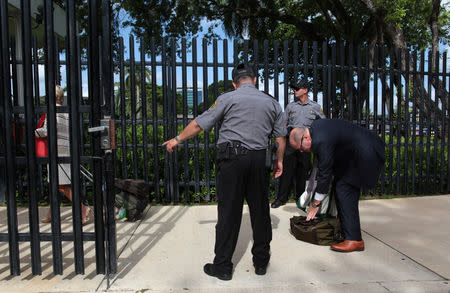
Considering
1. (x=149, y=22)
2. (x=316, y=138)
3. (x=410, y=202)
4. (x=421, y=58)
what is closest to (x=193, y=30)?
(x=149, y=22)

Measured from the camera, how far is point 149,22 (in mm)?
18125

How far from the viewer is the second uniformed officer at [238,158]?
120 inches

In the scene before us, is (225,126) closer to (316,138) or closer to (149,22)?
(316,138)

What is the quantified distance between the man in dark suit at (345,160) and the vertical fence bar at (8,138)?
8.19 feet

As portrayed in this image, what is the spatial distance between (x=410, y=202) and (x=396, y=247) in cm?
243

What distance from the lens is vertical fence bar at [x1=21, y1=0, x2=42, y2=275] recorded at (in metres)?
2.88

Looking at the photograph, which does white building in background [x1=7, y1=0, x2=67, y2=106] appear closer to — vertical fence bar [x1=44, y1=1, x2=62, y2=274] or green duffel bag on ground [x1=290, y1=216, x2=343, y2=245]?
vertical fence bar [x1=44, y1=1, x2=62, y2=274]

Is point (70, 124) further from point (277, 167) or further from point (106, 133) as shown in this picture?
point (277, 167)

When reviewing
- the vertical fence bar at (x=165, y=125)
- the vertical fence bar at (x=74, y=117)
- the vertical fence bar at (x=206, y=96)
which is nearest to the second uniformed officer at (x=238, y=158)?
the vertical fence bar at (x=74, y=117)

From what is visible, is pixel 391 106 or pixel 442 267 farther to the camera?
pixel 391 106

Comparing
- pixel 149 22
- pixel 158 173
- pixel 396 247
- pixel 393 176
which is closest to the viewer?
pixel 396 247

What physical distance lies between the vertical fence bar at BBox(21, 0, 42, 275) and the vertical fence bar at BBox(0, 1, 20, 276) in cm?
13

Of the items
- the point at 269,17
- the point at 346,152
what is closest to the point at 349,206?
the point at 346,152

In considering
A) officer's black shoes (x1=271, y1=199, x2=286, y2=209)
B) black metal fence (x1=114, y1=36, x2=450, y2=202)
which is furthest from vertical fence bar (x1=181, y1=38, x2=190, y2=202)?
officer's black shoes (x1=271, y1=199, x2=286, y2=209)
